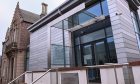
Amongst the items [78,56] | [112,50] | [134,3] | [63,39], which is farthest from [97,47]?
[134,3]

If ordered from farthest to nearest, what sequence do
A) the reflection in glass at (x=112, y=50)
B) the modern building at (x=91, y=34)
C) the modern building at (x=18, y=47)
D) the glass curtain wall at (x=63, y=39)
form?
the modern building at (x=18, y=47) → the glass curtain wall at (x=63, y=39) → the reflection in glass at (x=112, y=50) → the modern building at (x=91, y=34)

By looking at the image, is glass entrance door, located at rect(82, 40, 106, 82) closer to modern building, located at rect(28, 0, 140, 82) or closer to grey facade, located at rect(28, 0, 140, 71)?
modern building, located at rect(28, 0, 140, 82)

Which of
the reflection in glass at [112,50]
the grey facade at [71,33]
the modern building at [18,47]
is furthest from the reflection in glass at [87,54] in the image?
the modern building at [18,47]

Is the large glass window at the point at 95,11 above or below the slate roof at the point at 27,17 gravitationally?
below

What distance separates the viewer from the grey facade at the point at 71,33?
532cm

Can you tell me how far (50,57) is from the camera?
26.2 feet

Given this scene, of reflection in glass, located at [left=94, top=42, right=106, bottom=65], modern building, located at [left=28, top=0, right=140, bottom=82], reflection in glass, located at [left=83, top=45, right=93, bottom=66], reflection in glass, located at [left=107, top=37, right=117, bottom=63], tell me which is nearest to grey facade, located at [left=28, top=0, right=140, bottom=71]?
modern building, located at [left=28, top=0, right=140, bottom=82]

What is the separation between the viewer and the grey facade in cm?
532

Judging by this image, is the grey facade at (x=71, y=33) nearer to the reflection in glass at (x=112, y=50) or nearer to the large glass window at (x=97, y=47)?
the large glass window at (x=97, y=47)

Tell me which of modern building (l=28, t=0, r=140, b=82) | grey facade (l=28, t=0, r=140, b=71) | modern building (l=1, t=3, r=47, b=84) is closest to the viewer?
grey facade (l=28, t=0, r=140, b=71)

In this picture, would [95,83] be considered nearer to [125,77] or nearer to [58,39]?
[125,77]

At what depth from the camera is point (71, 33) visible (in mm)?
8578

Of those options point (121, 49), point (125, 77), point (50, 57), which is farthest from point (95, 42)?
point (125, 77)

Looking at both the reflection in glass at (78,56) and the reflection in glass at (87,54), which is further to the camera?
the reflection in glass at (78,56)
